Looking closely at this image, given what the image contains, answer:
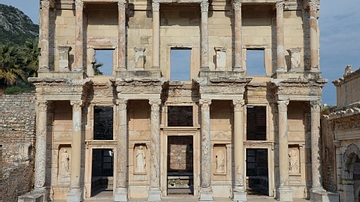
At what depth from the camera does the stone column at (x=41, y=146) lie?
18.9 m

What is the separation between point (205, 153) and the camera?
19.0 m

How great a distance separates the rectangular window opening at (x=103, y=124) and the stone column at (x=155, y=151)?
886cm

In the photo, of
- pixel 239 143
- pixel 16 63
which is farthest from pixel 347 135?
pixel 16 63

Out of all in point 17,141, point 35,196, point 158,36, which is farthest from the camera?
point 17,141

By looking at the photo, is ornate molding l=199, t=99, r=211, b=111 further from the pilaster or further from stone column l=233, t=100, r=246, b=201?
the pilaster

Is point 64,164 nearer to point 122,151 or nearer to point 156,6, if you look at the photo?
point 122,151

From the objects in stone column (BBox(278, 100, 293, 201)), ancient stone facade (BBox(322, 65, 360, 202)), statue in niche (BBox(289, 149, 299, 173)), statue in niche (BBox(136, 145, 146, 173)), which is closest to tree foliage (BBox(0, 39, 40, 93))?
statue in niche (BBox(136, 145, 146, 173))

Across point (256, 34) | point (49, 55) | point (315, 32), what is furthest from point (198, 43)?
point (49, 55)

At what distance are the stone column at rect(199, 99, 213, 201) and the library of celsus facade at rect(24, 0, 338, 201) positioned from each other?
4cm

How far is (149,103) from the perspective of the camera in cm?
1922

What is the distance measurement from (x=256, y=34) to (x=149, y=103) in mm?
6234

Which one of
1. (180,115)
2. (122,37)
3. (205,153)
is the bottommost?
(205,153)

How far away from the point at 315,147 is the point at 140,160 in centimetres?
783

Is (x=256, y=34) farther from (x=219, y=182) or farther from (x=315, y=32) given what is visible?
(x=219, y=182)
